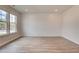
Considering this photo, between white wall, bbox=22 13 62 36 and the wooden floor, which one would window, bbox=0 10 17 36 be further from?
white wall, bbox=22 13 62 36

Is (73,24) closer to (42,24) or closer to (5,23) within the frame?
(5,23)

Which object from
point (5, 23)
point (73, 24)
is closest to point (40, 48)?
point (5, 23)

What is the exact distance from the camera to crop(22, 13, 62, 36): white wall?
32.2ft

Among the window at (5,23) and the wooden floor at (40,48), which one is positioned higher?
the window at (5,23)

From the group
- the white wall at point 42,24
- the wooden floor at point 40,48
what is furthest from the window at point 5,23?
the white wall at point 42,24

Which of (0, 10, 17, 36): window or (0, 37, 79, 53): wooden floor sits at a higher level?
(0, 10, 17, 36): window

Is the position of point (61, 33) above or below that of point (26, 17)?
below

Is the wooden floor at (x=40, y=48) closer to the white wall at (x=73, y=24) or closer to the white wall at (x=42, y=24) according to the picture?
the white wall at (x=73, y=24)

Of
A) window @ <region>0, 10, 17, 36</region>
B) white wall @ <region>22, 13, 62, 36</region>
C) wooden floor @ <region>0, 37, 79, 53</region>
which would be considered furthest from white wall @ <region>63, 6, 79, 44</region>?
window @ <region>0, 10, 17, 36</region>

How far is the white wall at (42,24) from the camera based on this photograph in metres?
9.81

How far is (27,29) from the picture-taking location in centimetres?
987
